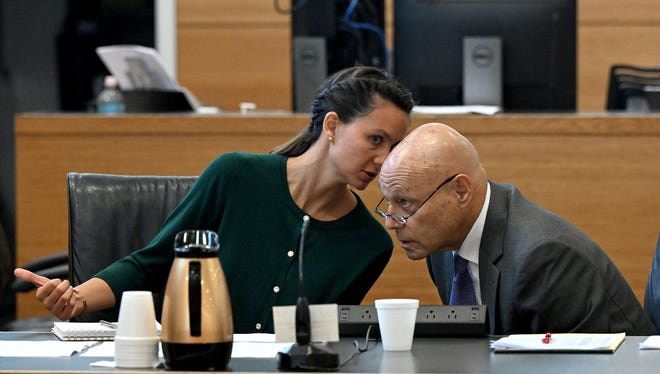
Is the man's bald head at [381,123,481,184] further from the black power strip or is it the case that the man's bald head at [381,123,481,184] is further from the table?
the table

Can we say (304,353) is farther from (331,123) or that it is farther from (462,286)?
(331,123)

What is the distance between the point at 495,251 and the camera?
7.12ft

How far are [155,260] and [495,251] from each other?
70 cm

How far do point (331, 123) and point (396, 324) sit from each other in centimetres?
77

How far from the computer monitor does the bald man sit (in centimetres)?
192

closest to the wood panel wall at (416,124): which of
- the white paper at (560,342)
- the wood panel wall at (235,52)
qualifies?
the white paper at (560,342)

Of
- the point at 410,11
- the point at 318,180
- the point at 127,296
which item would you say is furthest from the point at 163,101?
the point at 127,296

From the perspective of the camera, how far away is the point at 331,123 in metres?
2.45

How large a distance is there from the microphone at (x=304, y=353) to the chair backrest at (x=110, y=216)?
1004 millimetres

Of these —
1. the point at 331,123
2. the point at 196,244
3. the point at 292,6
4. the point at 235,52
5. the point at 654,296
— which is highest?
the point at 292,6

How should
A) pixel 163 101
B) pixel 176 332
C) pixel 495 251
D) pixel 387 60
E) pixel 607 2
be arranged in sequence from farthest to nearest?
pixel 607 2, pixel 387 60, pixel 163 101, pixel 495 251, pixel 176 332

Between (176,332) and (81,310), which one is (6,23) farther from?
(176,332)

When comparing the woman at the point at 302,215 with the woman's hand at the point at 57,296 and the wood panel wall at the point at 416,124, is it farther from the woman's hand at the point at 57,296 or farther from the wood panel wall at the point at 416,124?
the wood panel wall at the point at 416,124

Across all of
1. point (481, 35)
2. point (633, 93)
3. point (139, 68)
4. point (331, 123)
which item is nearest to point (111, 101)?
point (139, 68)
